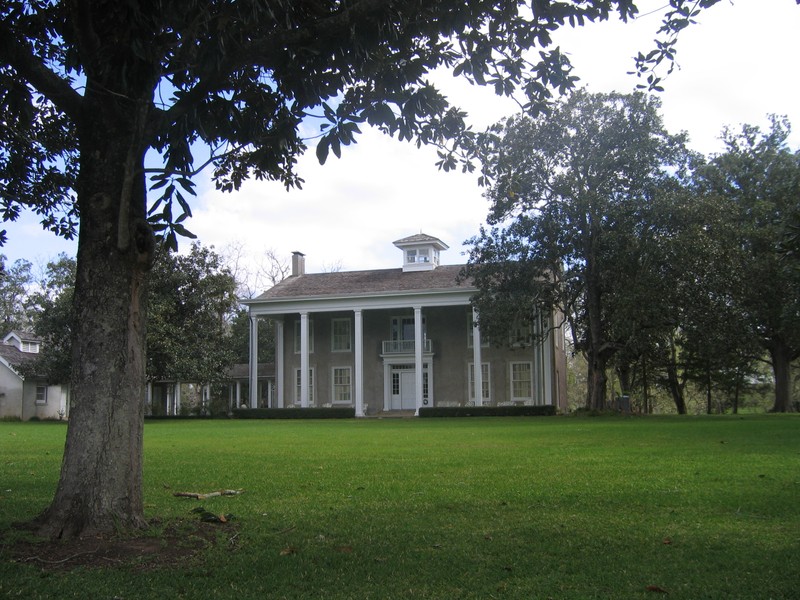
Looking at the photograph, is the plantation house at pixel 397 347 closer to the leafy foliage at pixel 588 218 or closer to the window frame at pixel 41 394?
the leafy foliage at pixel 588 218

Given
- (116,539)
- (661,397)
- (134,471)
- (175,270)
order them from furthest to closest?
1. (661,397)
2. (175,270)
3. (134,471)
4. (116,539)

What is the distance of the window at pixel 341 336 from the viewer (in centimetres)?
3816

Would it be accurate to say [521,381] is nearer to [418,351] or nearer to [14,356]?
[418,351]

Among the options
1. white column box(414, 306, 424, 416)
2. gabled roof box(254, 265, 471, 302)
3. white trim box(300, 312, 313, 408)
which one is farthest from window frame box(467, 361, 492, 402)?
white trim box(300, 312, 313, 408)

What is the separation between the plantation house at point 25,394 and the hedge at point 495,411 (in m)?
22.1

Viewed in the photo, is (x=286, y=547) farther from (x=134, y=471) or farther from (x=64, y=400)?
(x=64, y=400)

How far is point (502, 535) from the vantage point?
536 cm

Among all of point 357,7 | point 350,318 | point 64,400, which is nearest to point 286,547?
point 357,7

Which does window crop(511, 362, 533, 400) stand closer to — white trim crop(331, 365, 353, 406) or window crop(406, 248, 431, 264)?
window crop(406, 248, 431, 264)

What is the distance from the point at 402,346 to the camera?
36.6m

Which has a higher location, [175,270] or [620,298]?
[175,270]

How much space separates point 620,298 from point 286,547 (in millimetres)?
22553

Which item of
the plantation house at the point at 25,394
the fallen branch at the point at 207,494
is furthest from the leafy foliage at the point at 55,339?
the fallen branch at the point at 207,494

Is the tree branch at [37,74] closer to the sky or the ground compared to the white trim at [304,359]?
closer to the sky
